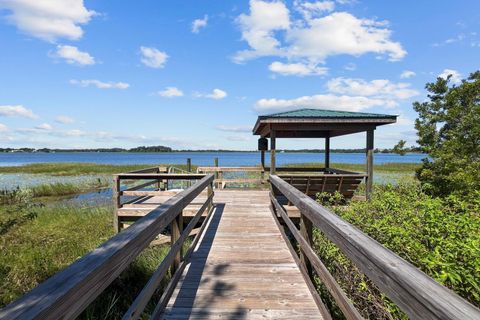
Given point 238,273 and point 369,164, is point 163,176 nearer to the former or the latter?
point 238,273

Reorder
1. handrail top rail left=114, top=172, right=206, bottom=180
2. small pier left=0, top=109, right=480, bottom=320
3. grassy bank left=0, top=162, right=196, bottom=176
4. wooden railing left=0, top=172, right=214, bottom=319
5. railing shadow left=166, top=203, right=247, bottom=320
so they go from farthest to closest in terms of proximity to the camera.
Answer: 1. grassy bank left=0, top=162, right=196, bottom=176
2. handrail top rail left=114, top=172, right=206, bottom=180
3. railing shadow left=166, top=203, right=247, bottom=320
4. small pier left=0, top=109, right=480, bottom=320
5. wooden railing left=0, top=172, right=214, bottom=319

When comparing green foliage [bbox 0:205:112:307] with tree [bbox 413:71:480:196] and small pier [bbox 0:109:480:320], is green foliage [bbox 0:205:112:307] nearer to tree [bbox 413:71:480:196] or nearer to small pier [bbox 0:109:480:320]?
small pier [bbox 0:109:480:320]

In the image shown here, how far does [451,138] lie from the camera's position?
34.4ft

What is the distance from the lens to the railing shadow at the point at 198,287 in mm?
2549

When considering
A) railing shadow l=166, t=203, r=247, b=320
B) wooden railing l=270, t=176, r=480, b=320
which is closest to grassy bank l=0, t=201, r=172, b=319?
railing shadow l=166, t=203, r=247, b=320

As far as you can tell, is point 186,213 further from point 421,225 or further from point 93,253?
point 93,253

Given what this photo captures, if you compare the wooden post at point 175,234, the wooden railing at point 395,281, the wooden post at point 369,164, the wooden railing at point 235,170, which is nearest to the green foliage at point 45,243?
the wooden post at point 175,234

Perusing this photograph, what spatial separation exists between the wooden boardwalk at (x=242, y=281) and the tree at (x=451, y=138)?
5.31 m

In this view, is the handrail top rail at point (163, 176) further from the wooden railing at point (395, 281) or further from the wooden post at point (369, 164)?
the wooden post at point (369, 164)

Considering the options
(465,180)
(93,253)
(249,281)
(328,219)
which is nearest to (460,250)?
(328,219)

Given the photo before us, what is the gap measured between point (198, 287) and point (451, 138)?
38.2 ft

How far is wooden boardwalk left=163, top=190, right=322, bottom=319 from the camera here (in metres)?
2.55

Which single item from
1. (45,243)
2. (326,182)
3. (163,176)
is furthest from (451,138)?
(45,243)

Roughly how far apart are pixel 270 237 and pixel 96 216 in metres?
8.62
